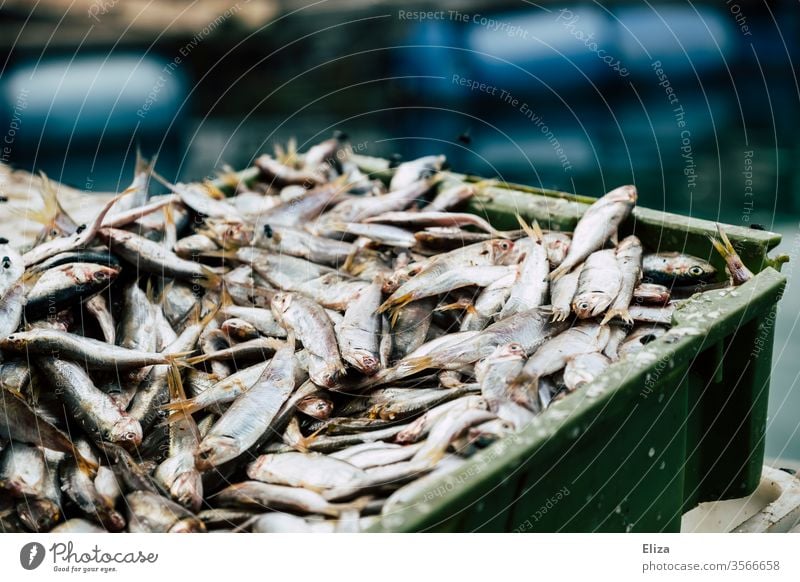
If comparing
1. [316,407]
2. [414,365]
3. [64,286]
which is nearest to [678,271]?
[414,365]

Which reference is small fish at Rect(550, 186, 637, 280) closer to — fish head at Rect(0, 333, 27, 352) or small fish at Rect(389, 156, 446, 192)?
small fish at Rect(389, 156, 446, 192)

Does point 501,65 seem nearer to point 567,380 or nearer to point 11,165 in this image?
point 11,165

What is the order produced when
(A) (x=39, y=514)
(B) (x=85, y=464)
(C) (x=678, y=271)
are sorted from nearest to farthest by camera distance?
(A) (x=39, y=514), (B) (x=85, y=464), (C) (x=678, y=271)

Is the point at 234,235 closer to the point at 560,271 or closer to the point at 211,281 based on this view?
the point at 211,281

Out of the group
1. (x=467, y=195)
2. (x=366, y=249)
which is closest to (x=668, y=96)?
(x=467, y=195)

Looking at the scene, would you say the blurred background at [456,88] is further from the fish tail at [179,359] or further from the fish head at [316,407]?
the fish head at [316,407]

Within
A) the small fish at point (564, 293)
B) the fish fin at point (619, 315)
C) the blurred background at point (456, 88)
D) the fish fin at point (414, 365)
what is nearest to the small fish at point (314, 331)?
the fish fin at point (414, 365)

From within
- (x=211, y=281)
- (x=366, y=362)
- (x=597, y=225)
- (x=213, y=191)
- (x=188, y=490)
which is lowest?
(x=188, y=490)

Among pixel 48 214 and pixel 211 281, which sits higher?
pixel 48 214
